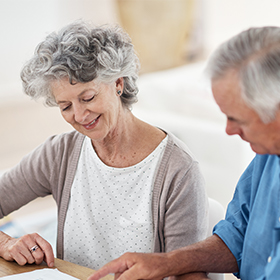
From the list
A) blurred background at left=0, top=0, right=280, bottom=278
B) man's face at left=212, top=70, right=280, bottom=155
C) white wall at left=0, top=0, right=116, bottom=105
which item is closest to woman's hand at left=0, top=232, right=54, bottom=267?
man's face at left=212, top=70, right=280, bottom=155

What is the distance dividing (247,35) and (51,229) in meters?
2.06

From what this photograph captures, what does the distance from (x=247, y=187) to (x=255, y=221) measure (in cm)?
11

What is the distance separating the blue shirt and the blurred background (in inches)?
51.7

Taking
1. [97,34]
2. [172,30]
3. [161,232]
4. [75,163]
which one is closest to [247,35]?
[97,34]

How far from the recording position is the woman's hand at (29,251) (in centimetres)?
118

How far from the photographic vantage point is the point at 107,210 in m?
1.40

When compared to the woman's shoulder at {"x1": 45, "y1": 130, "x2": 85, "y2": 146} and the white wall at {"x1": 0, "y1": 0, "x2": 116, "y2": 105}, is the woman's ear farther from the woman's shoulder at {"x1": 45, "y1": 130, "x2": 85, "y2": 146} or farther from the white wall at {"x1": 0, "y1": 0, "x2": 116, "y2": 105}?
the white wall at {"x1": 0, "y1": 0, "x2": 116, "y2": 105}

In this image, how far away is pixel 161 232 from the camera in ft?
4.28

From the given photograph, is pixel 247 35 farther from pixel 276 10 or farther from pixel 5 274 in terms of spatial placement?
pixel 276 10

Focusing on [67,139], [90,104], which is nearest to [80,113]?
[90,104]

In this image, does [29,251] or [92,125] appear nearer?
[29,251]

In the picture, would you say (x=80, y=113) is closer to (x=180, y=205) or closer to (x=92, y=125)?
(x=92, y=125)

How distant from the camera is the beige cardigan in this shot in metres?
1.25

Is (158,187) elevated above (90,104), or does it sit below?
below
